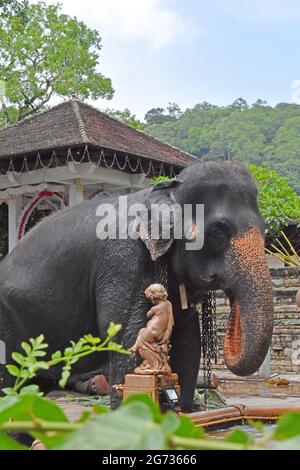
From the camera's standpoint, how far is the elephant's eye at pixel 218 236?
142 inches

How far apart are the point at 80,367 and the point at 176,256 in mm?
738

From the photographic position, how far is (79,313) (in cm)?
377

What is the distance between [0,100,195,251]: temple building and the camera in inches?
407

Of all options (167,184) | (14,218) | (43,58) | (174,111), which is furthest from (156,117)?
(167,184)

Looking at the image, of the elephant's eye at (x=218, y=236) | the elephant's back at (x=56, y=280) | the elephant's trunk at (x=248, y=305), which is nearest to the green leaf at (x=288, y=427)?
the elephant's trunk at (x=248, y=305)

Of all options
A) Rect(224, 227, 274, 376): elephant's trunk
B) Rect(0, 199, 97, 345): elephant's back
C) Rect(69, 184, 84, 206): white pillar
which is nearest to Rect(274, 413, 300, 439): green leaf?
Rect(224, 227, 274, 376): elephant's trunk

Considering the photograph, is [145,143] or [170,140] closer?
[145,143]

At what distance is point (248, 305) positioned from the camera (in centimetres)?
347

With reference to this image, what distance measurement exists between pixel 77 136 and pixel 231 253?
6980mm

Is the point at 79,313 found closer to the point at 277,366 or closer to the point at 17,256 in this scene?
the point at 17,256

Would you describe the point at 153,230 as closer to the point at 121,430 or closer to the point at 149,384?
the point at 149,384

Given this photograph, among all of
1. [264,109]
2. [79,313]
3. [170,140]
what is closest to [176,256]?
[79,313]

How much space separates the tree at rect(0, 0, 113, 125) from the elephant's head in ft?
54.4

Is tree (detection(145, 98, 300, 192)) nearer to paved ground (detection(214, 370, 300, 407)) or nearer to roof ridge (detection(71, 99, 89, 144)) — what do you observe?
roof ridge (detection(71, 99, 89, 144))
